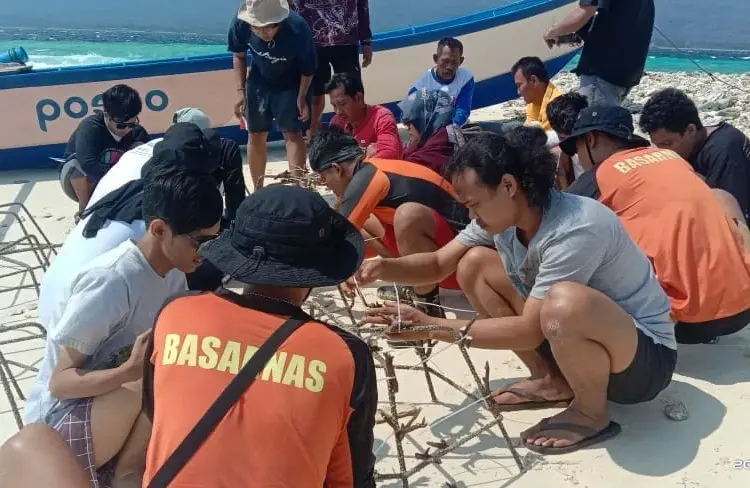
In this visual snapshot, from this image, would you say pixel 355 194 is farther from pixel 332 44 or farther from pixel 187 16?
pixel 187 16

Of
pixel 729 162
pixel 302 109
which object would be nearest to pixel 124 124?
pixel 302 109

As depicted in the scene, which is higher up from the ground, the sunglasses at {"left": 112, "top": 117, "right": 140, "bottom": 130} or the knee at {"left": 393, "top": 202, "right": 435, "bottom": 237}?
the sunglasses at {"left": 112, "top": 117, "right": 140, "bottom": 130}

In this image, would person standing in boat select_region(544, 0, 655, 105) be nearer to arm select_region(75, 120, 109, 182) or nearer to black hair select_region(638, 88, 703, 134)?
black hair select_region(638, 88, 703, 134)

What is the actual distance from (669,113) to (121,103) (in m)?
2.79

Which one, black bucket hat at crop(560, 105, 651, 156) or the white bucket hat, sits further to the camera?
the white bucket hat

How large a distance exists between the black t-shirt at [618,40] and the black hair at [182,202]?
128 inches

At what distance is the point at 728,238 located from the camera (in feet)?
9.98

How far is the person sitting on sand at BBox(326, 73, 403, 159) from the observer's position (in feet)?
15.4

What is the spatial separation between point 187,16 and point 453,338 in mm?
27243

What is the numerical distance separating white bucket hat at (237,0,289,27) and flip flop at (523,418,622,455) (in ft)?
10.7

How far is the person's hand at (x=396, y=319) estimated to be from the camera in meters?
2.45

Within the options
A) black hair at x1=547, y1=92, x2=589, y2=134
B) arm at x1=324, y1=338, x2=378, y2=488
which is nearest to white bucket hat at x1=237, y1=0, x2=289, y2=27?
black hair at x1=547, y1=92, x2=589, y2=134

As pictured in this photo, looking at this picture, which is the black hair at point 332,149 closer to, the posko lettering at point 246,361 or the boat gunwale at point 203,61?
the posko lettering at point 246,361

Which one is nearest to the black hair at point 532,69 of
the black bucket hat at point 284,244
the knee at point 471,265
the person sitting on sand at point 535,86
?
the person sitting on sand at point 535,86
